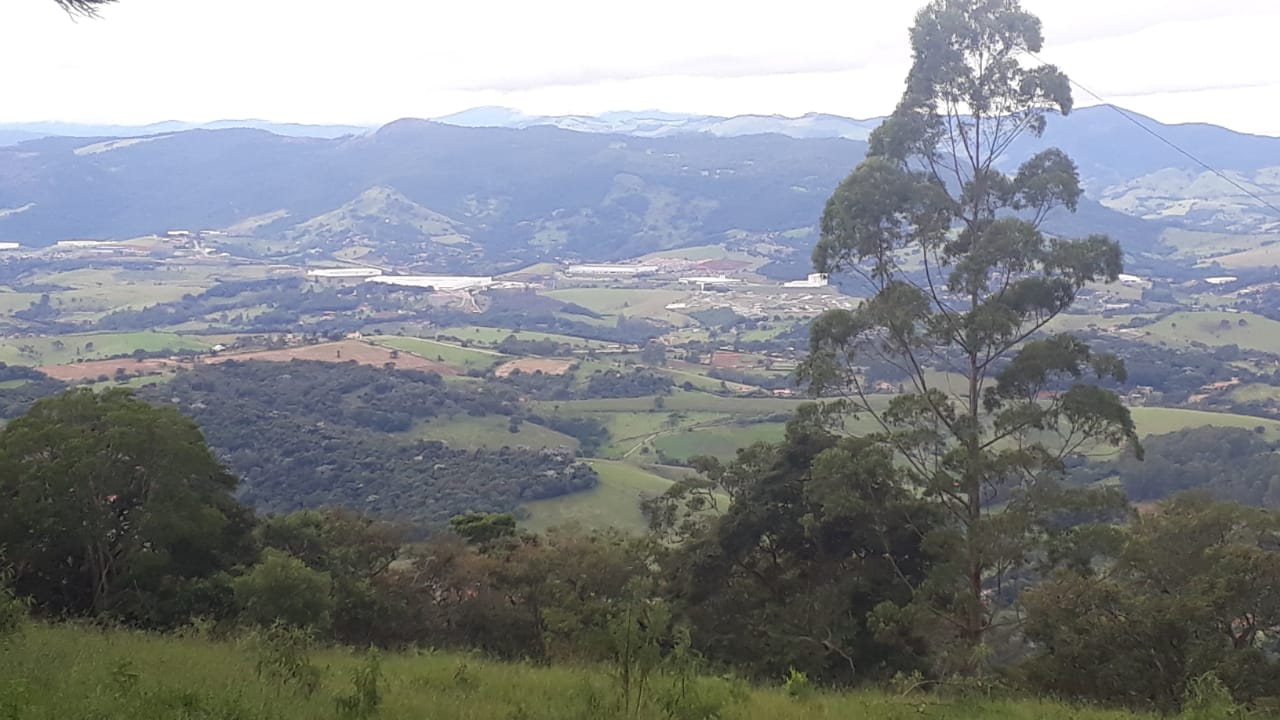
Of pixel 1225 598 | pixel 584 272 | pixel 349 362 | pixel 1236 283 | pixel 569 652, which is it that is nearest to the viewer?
pixel 1225 598

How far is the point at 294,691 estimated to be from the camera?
6508 millimetres

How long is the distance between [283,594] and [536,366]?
7779 cm

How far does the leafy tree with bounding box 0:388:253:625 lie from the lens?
1357 cm

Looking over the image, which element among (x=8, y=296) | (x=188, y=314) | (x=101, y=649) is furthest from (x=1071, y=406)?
(x=8, y=296)

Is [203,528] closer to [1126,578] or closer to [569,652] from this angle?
[569,652]

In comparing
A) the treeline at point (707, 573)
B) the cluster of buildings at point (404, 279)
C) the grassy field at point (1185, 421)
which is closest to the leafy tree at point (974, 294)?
the treeline at point (707, 573)

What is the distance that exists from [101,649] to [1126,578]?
495 inches

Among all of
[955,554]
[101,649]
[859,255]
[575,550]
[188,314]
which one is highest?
[859,255]

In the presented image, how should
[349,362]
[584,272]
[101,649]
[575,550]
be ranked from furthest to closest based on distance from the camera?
[584,272]
[349,362]
[575,550]
[101,649]

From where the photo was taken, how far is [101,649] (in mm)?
7992

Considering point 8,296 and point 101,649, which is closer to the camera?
point 101,649

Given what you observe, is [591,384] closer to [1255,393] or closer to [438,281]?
[1255,393]

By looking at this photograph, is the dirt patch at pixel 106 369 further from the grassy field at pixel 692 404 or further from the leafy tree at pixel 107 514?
the leafy tree at pixel 107 514

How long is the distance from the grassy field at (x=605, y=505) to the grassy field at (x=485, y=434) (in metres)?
11.7
